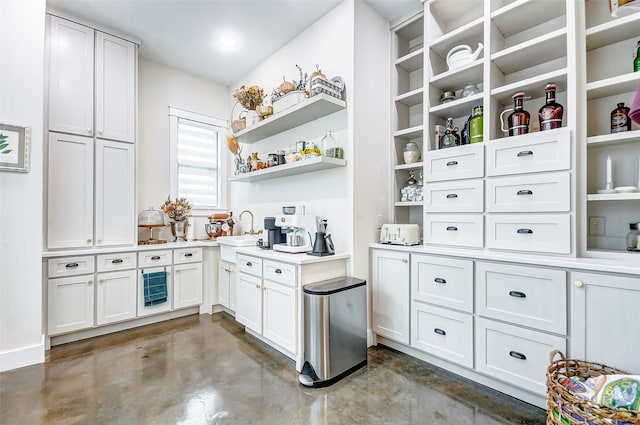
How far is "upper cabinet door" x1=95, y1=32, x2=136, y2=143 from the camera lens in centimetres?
323

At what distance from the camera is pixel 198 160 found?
14.5ft

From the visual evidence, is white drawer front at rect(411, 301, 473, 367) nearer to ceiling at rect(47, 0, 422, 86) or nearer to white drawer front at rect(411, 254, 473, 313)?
white drawer front at rect(411, 254, 473, 313)

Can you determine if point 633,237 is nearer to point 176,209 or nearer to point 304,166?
point 304,166

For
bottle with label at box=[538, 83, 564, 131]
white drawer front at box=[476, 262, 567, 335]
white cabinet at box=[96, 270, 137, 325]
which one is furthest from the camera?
white cabinet at box=[96, 270, 137, 325]

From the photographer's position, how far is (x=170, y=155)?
4113mm

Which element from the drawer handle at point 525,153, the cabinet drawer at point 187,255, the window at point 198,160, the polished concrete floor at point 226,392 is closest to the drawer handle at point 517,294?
the polished concrete floor at point 226,392

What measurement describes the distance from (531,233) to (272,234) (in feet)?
7.45

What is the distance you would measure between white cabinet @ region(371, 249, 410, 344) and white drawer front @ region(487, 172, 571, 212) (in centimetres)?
85

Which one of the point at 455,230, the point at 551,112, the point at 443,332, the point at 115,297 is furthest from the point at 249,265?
the point at 551,112

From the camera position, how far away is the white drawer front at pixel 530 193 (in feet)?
6.38

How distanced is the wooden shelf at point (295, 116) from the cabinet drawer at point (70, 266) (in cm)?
219

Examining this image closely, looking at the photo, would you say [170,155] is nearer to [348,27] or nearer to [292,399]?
[348,27]

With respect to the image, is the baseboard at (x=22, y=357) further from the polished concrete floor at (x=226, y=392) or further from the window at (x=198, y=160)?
the window at (x=198, y=160)

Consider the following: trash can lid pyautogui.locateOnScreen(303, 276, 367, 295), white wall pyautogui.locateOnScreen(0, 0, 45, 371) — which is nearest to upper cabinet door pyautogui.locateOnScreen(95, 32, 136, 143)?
white wall pyautogui.locateOnScreen(0, 0, 45, 371)
